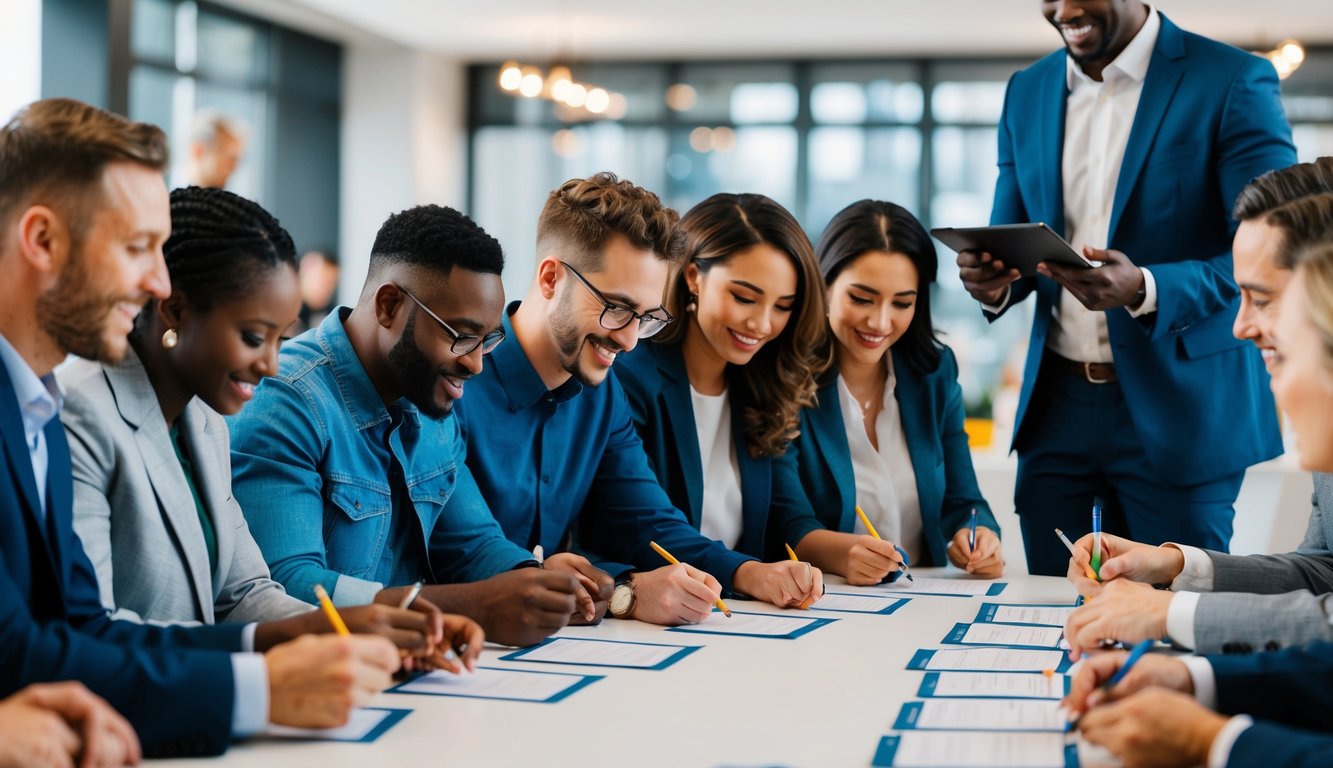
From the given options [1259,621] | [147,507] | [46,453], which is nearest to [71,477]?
[46,453]

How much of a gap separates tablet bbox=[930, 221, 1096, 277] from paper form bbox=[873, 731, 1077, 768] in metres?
1.41

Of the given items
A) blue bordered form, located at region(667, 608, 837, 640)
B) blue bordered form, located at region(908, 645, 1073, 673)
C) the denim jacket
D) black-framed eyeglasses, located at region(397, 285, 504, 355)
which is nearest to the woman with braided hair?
the denim jacket

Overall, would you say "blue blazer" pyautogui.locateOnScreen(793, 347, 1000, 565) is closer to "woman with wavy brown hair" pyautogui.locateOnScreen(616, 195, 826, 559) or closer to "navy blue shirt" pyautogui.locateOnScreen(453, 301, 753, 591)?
"woman with wavy brown hair" pyautogui.locateOnScreen(616, 195, 826, 559)

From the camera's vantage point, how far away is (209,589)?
70.2 inches

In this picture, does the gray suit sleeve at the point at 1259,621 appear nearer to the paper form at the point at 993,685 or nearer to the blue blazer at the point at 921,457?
the paper form at the point at 993,685

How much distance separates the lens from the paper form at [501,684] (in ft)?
5.29

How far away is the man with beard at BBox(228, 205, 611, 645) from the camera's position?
193cm

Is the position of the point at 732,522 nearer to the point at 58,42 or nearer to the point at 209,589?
the point at 209,589

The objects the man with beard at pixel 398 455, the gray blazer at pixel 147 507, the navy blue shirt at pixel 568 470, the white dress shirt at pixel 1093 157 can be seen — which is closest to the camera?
the gray blazer at pixel 147 507

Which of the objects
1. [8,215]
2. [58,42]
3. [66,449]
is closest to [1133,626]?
[66,449]

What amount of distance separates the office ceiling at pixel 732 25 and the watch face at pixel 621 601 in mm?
8111

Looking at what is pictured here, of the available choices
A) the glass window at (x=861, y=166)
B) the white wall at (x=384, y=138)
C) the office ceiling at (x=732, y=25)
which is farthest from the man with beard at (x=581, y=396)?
the white wall at (x=384, y=138)

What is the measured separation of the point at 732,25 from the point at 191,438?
30.4ft

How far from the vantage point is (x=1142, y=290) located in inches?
111
